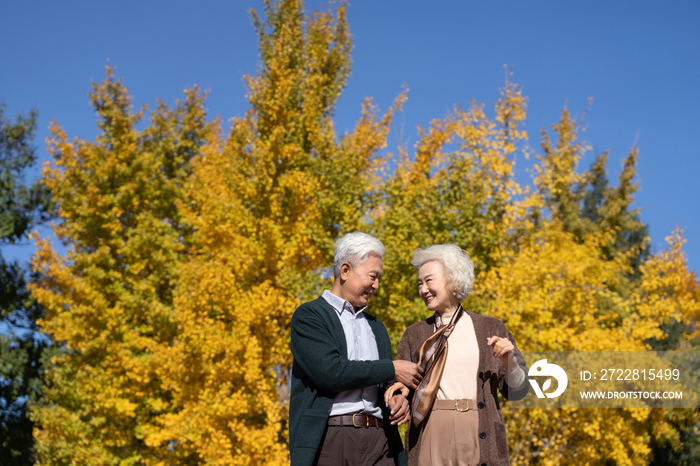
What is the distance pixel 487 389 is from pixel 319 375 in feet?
3.56

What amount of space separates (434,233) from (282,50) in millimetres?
6684

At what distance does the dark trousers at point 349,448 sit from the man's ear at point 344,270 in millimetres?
808

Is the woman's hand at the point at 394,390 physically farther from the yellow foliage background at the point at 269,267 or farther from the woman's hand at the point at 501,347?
the yellow foliage background at the point at 269,267

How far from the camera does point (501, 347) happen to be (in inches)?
128

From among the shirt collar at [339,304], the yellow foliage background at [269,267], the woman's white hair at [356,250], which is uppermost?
the yellow foliage background at [269,267]

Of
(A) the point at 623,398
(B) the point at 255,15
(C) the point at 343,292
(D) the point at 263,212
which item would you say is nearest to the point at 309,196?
(D) the point at 263,212

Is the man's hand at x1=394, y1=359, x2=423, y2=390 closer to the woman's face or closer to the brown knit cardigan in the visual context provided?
the brown knit cardigan

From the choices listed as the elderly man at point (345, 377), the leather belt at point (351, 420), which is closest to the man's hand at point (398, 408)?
the elderly man at point (345, 377)

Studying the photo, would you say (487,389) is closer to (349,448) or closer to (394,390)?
(394,390)

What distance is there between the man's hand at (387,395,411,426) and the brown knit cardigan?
12.1 inches

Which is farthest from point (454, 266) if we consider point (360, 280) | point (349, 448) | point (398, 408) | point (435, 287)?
point (349, 448)

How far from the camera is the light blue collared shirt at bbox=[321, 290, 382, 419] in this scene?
298cm

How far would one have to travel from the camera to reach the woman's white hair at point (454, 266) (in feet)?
11.5

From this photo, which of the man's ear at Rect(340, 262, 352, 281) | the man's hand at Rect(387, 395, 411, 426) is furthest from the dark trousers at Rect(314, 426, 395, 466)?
the man's ear at Rect(340, 262, 352, 281)
